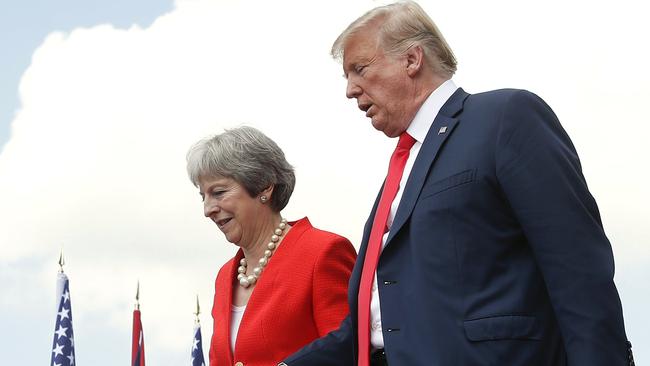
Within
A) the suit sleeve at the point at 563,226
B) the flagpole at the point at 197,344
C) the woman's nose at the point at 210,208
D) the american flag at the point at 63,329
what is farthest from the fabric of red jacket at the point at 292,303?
the flagpole at the point at 197,344

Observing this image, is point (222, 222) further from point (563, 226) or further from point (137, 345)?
point (137, 345)

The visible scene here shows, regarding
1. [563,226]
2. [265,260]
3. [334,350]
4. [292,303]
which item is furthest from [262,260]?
[563,226]

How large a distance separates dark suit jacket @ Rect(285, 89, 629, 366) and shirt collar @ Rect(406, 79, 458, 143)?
14 cm

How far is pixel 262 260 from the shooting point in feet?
16.0

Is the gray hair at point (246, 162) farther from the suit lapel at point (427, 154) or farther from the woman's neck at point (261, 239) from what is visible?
the suit lapel at point (427, 154)

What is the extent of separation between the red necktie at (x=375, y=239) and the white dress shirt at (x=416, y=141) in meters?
0.02

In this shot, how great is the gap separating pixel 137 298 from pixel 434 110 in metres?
9.12

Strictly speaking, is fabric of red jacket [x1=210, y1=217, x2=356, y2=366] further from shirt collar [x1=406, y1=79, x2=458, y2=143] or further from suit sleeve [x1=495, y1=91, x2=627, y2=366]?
suit sleeve [x1=495, y1=91, x2=627, y2=366]

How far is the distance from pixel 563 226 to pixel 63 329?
9186 mm

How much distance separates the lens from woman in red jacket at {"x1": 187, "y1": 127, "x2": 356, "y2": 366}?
4.54 metres

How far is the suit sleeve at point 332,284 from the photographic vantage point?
4.46 meters

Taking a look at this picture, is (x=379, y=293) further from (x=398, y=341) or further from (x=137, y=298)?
(x=137, y=298)

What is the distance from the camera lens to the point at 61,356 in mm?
11070

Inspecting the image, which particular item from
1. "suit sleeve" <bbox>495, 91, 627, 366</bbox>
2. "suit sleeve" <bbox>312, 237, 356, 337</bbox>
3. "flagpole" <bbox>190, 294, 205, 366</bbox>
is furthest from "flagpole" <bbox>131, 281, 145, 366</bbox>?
"suit sleeve" <bbox>495, 91, 627, 366</bbox>
